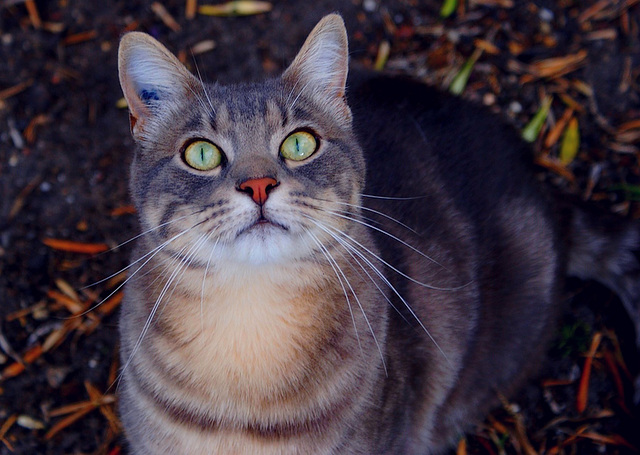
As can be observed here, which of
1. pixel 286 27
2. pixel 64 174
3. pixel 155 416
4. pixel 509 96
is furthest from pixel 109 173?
pixel 509 96

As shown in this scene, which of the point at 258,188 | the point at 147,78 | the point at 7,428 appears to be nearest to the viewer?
the point at 258,188

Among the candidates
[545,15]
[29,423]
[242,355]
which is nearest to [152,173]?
[242,355]

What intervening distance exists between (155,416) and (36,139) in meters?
1.53

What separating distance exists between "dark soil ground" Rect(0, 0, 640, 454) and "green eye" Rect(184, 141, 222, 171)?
1.10 m

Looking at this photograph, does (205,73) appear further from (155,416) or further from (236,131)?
(155,416)

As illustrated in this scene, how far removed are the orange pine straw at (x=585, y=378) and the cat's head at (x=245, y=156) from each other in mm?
1335

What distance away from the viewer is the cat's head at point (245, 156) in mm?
1431

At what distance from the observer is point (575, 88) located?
2.86m

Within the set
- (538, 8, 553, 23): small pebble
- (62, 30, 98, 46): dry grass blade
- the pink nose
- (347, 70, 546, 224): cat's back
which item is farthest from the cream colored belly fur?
(538, 8, 553, 23): small pebble

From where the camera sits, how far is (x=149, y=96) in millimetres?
1675

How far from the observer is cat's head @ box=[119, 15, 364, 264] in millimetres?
1431

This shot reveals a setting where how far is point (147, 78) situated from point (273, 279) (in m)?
0.59

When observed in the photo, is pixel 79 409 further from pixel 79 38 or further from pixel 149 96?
pixel 79 38

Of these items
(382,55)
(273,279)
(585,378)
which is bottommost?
(585,378)
